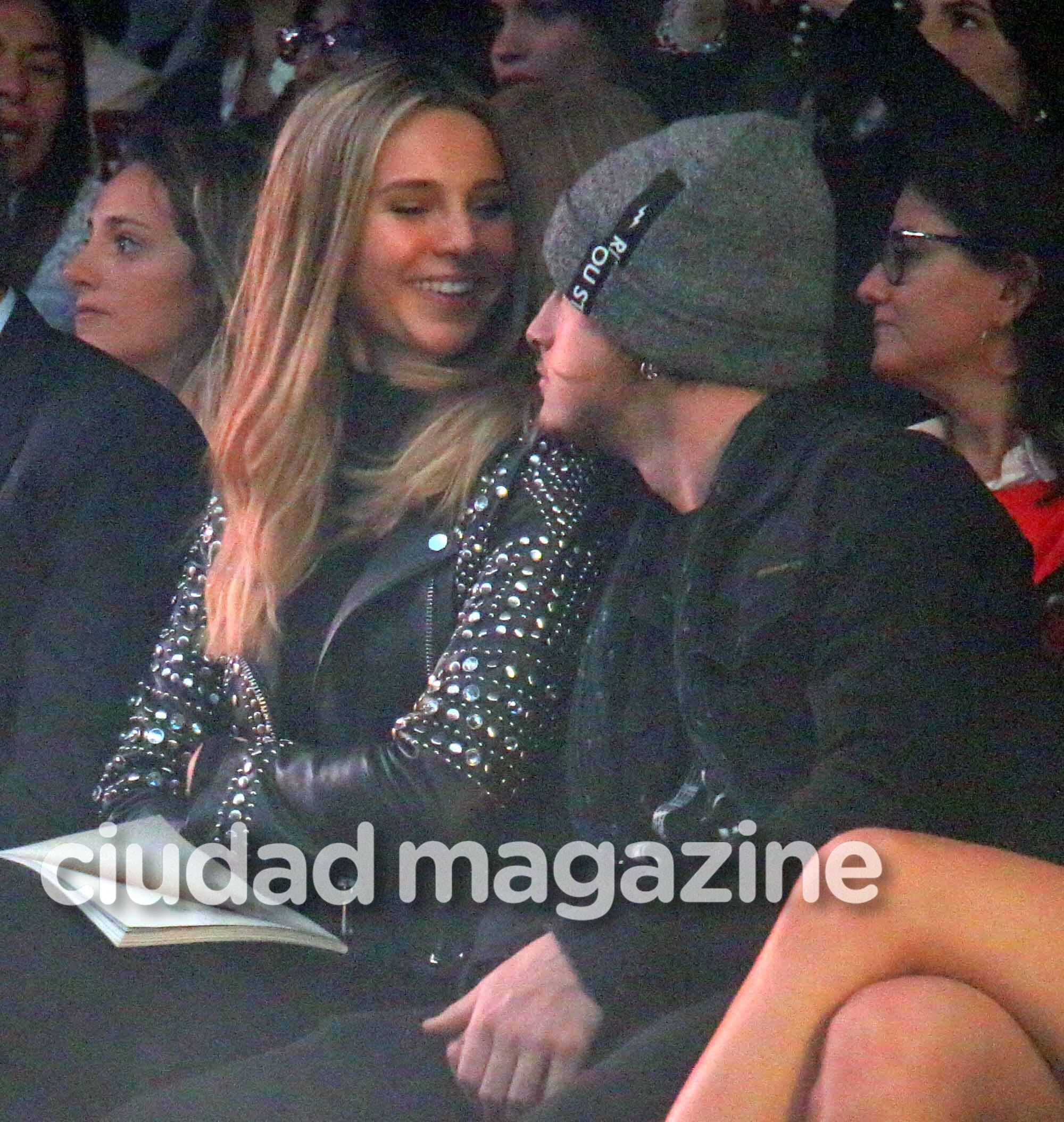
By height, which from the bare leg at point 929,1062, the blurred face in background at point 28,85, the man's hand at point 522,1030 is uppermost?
the blurred face in background at point 28,85

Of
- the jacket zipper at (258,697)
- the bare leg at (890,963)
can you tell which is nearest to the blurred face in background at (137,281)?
the jacket zipper at (258,697)

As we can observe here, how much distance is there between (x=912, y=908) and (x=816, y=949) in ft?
0.26

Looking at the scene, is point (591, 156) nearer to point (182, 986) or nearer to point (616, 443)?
point (616, 443)

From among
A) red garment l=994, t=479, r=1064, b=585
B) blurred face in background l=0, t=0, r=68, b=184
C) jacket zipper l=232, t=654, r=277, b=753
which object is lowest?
jacket zipper l=232, t=654, r=277, b=753

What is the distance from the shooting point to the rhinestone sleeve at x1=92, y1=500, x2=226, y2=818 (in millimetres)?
1869

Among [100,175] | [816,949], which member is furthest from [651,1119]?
[100,175]

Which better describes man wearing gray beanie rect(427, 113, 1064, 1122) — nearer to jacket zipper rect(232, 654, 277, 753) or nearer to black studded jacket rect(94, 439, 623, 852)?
black studded jacket rect(94, 439, 623, 852)

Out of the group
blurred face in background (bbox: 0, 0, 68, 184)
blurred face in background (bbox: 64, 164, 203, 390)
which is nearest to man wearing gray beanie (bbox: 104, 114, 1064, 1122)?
blurred face in background (bbox: 64, 164, 203, 390)

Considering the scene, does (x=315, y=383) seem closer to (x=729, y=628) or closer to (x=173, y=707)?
(x=173, y=707)

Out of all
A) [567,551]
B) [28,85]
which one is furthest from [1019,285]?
[28,85]

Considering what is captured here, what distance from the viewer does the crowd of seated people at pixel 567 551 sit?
1.53 metres

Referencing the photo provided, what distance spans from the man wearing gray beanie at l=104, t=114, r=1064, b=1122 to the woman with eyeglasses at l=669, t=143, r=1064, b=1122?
0.15 ft

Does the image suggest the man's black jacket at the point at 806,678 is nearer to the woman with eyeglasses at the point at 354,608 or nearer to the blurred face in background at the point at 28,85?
the woman with eyeglasses at the point at 354,608

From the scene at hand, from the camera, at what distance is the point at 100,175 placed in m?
2.04
